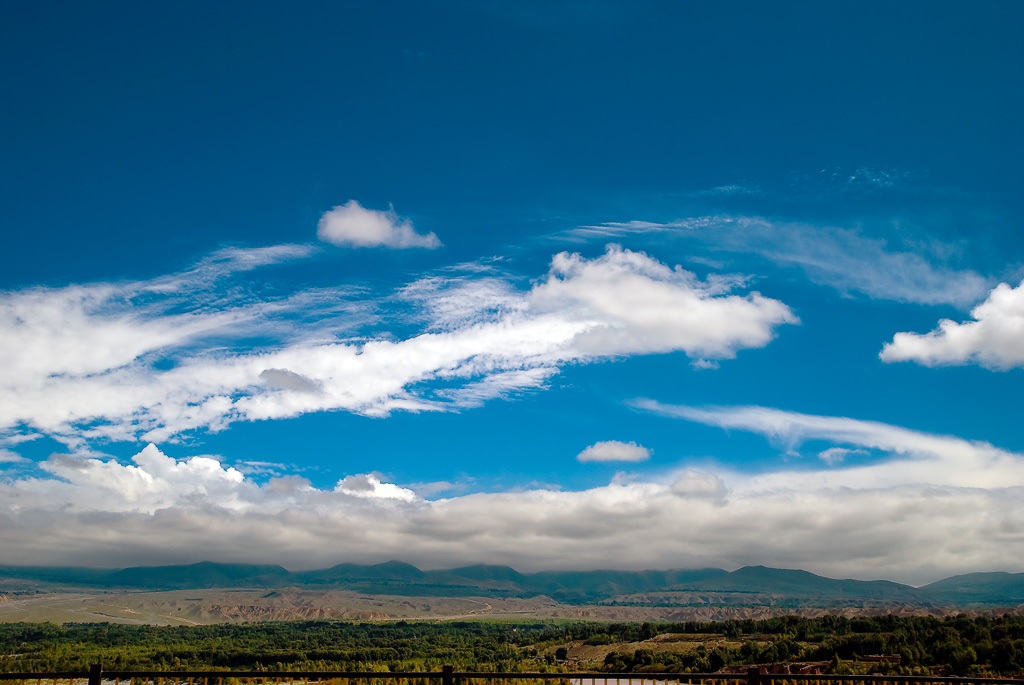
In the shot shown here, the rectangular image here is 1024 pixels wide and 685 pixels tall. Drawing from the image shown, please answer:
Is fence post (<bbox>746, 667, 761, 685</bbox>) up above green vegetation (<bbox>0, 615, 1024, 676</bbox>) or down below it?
above

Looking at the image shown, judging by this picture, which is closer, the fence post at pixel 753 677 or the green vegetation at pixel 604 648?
the fence post at pixel 753 677

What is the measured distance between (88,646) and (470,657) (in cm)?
7619

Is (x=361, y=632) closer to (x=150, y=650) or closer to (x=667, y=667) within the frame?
(x=150, y=650)

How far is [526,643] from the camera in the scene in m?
147

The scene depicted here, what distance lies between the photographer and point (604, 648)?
122m

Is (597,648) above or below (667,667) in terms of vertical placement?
below

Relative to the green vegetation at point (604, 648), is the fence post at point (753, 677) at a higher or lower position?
higher

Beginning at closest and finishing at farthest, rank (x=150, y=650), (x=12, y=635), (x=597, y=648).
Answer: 1. (x=597, y=648)
2. (x=150, y=650)
3. (x=12, y=635)

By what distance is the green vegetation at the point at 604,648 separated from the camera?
73.6 metres

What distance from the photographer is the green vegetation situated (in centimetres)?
7362

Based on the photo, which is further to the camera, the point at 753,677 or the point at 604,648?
the point at 604,648

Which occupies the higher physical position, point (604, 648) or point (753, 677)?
point (753, 677)

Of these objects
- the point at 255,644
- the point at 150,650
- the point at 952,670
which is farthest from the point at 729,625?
the point at 150,650

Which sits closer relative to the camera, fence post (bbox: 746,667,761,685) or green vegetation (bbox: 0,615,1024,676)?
fence post (bbox: 746,667,761,685)
